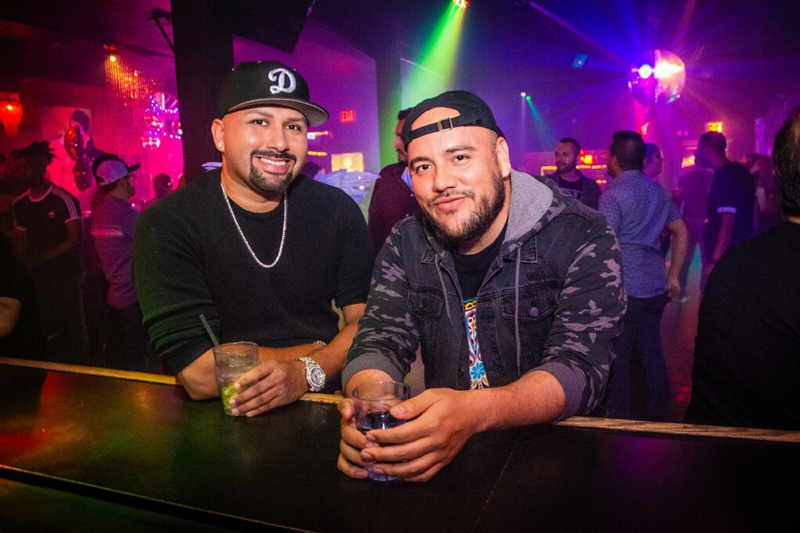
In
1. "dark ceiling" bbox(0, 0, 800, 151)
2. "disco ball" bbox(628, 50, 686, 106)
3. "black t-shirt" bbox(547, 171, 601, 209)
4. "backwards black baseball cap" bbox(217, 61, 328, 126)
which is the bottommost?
"black t-shirt" bbox(547, 171, 601, 209)

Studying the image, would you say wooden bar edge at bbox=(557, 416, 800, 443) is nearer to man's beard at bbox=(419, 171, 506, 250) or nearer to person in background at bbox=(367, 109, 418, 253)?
man's beard at bbox=(419, 171, 506, 250)

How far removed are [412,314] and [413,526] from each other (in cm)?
100

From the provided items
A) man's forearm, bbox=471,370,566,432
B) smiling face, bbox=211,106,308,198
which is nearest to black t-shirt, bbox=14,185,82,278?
smiling face, bbox=211,106,308,198

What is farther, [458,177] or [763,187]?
[763,187]

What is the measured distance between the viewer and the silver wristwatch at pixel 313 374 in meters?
1.71

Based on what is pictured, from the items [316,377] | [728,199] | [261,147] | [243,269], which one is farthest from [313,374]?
[728,199]

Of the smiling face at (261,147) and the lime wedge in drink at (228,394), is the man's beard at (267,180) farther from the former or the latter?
the lime wedge in drink at (228,394)

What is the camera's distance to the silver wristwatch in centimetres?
171

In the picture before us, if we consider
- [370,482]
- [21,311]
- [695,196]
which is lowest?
[370,482]

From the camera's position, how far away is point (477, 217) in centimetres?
168

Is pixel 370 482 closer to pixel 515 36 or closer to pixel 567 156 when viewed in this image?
pixel 567 156

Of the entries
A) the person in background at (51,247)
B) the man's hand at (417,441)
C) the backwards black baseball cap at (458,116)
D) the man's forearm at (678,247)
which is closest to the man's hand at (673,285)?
the man's forearm at (678,247)

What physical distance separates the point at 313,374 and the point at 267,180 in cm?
81

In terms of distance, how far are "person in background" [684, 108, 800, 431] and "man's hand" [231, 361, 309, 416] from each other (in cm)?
134
